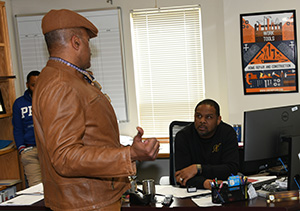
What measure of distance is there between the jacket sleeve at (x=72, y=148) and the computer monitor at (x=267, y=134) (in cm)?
122

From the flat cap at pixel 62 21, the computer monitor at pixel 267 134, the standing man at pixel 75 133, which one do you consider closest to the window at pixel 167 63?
the computer monitor at pixel 267 134

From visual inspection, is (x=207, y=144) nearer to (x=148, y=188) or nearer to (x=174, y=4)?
(x=148, y=188)

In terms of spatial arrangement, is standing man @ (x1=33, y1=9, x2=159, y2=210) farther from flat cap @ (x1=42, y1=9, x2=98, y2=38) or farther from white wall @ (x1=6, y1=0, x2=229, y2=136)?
white wall @ (x1=6, y1=0, x2=229, y2=136)

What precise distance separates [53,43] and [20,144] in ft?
9.47

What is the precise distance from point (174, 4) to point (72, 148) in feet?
11.4

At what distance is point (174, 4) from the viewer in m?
4.59

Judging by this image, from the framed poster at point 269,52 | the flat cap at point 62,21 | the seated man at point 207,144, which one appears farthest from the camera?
the framed poster at point 269,52

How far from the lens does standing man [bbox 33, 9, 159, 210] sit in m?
1.44

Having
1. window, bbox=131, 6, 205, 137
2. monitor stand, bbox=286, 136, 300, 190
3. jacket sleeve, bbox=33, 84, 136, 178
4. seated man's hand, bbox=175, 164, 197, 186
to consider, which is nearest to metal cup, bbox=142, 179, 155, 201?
seated man's hand, bbox=175, 164, 197, 186

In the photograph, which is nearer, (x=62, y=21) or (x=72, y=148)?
(x=72, y=148)

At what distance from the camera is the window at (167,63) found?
4.63 metres

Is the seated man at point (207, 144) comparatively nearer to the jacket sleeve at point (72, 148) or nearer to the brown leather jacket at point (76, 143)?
the brown leather jacket at point (76, 143)

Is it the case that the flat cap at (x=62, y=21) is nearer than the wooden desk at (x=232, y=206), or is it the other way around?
the flat cap at (x=62, y=21)

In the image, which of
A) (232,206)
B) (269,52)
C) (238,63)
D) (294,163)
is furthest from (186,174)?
(269,52)
